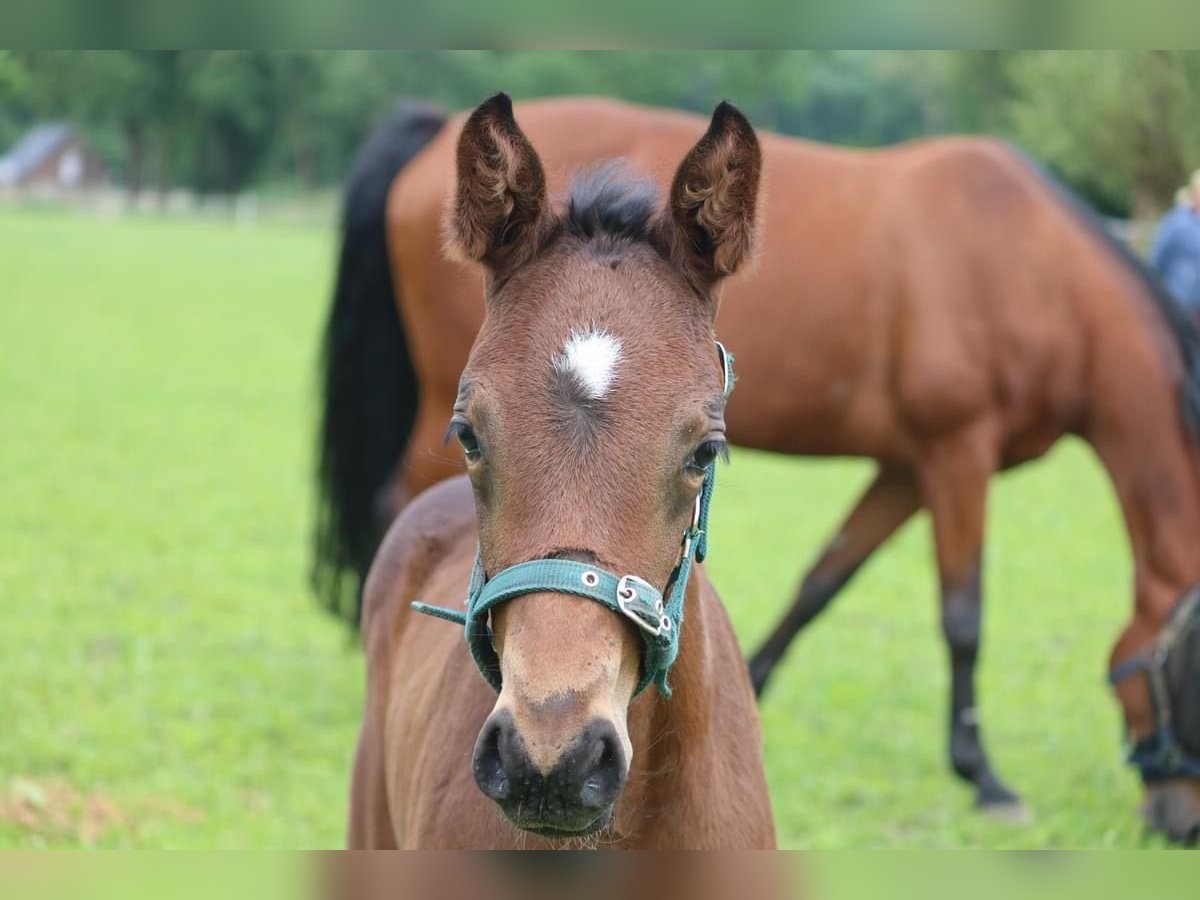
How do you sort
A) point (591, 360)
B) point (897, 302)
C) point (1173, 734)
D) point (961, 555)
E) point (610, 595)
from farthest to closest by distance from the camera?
point (897, 302)
point (961, 555)
point (1173, 734)
point (591, 360)
point (610, 595)

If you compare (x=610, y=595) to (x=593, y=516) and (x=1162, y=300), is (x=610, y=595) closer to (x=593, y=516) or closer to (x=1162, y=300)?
(x=593, y=516)

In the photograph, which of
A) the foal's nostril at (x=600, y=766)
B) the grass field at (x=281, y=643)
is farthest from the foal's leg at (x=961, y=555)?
the foal's nostril at (x=600, y=766)

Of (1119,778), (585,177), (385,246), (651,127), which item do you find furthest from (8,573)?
(585,177)

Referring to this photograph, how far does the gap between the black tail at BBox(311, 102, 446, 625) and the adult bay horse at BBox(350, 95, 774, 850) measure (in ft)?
11.6

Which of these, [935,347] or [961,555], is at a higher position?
[935,347]

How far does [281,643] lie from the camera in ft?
21.7

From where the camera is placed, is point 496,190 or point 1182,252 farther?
point 1182,252

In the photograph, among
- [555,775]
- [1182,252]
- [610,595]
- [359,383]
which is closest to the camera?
[555,775]

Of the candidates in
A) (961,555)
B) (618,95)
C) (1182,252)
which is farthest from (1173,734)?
(618,95)

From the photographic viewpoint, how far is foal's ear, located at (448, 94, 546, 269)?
80.1 inches

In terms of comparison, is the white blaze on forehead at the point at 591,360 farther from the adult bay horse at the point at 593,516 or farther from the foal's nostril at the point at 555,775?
the foal's nostril at the point at 555,775

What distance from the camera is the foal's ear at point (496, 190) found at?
2035 mm

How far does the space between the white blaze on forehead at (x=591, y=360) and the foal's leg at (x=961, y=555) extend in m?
3.55

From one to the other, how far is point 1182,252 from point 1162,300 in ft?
5.82
